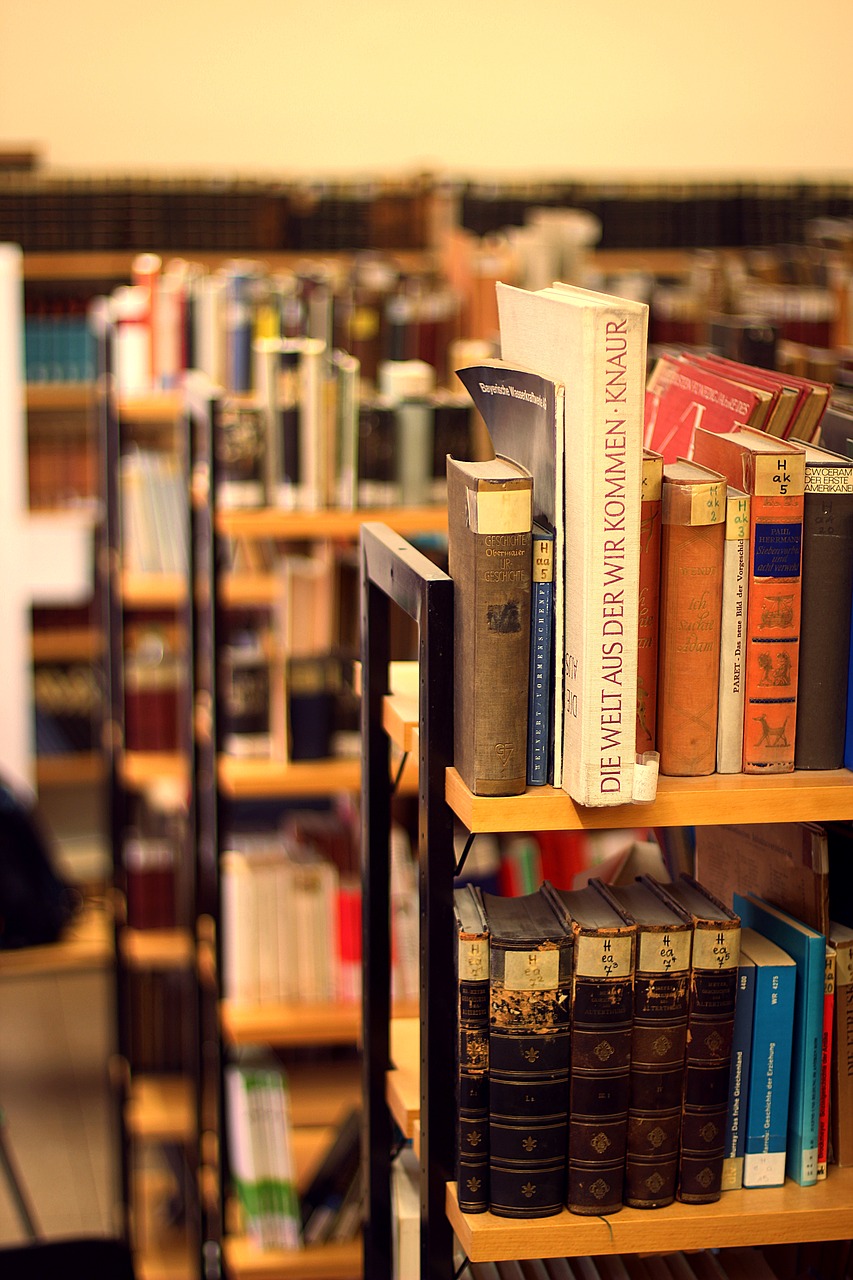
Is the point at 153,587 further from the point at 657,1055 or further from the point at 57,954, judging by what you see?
A: the point at 657,1055

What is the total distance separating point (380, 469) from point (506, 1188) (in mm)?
1494

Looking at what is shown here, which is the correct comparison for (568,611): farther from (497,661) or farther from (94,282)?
(94,282)

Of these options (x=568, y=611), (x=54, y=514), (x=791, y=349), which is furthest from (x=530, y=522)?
(x=54, y=514)

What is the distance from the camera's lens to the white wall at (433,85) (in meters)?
5.88

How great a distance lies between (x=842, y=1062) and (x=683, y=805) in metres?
0.34

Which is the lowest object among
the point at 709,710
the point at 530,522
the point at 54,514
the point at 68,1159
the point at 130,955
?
the point at 68,1159

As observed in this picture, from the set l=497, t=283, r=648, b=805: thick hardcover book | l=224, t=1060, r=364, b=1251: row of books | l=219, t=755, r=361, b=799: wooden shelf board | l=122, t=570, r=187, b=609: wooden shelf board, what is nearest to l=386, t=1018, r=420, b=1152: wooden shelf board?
l=497, t=283, r=648, b=805: thick hardcover book

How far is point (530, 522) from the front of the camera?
1.27 metres

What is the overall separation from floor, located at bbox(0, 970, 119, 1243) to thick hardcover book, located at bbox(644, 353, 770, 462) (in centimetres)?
237

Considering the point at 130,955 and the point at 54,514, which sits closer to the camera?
the point at 130,955

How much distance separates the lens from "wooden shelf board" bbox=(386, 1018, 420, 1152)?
1.55 metres

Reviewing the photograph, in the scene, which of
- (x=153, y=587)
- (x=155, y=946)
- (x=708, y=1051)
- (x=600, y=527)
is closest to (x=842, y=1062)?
(x=708, y=1051)

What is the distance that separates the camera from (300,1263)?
2.67 meters

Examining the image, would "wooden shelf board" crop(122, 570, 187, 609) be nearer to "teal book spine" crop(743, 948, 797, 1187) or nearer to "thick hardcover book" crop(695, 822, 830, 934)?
"thick hardcover book" crop(695, 822, 830, 934)
